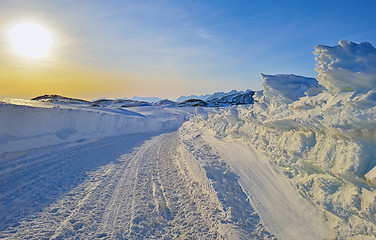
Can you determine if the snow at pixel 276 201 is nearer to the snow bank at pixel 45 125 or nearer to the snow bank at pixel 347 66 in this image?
the snow bank at pixel 347 66

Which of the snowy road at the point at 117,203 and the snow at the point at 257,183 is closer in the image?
the snow at the point at 257,183

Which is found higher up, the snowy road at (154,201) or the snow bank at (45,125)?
the snow bank at (45,125)

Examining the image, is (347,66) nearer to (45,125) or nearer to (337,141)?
(337,141)

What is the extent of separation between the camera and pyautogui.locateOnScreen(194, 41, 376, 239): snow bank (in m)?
3.31

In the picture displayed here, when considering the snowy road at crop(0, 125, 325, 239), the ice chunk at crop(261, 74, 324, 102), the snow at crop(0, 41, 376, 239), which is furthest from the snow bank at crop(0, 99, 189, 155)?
the ice chunk at crop(261, 74, 324, 102)

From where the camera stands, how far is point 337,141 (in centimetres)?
396

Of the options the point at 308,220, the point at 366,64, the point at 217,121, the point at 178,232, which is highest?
the point at 366,64

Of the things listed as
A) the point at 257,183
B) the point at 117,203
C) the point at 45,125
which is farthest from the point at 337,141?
the point at 45,125

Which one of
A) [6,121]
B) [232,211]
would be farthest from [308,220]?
[6,121]

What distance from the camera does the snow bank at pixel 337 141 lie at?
3.31 meters

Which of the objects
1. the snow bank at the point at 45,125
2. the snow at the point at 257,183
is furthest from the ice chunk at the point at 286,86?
the snow bank at the point at 45,125

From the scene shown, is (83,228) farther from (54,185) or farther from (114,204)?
(54,185)

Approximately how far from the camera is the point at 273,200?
446 cm

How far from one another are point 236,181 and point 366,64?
139 inches
